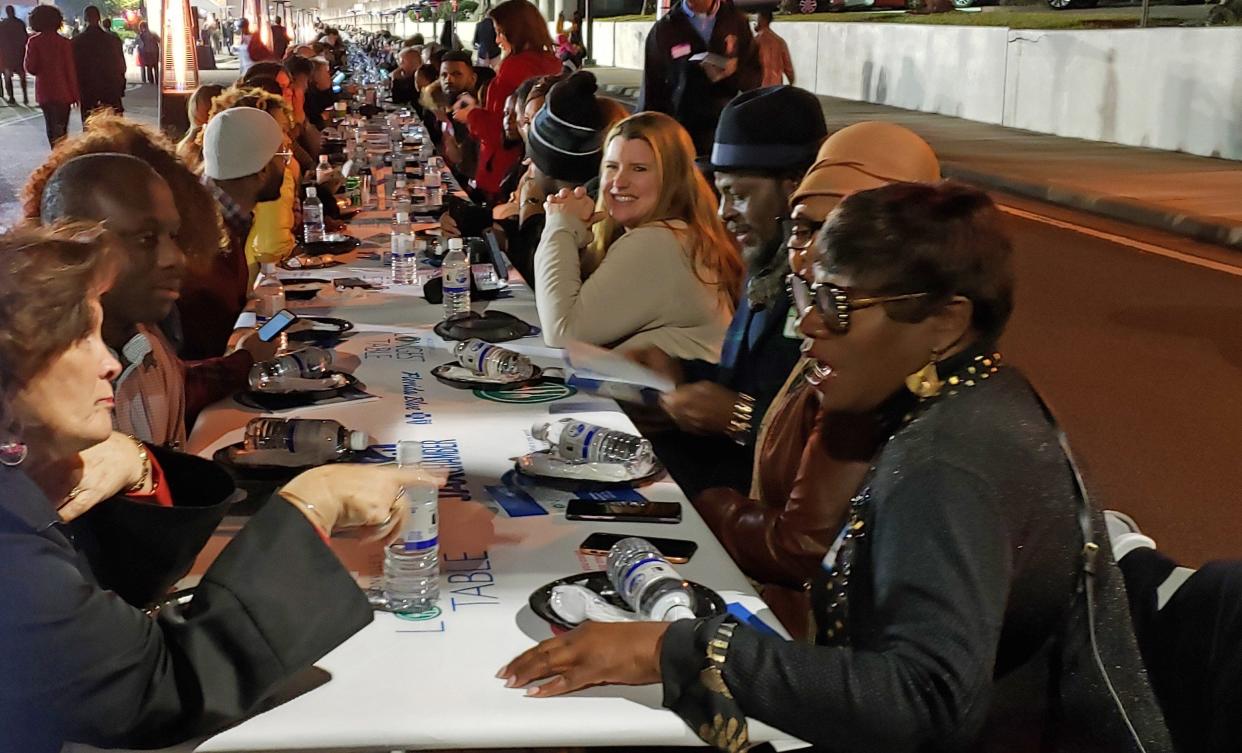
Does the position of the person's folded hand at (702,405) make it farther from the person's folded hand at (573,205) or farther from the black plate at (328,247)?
the black plate at (328,247)

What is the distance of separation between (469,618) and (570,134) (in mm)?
3408

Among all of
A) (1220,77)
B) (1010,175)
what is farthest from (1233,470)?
(1220,77)

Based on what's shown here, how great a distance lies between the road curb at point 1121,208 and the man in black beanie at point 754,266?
8.01m

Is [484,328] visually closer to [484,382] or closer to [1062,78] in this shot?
[484,382]

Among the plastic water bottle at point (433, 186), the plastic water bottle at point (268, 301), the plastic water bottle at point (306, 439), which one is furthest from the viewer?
the plastic water bottle at point (433, 186)

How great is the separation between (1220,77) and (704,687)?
570 inches

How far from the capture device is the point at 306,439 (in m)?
2.72

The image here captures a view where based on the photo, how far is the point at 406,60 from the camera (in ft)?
53.6

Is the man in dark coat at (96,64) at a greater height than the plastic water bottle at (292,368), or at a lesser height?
greater

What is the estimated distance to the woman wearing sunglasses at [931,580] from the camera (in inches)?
62.4

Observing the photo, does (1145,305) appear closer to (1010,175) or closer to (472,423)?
(1010,175)

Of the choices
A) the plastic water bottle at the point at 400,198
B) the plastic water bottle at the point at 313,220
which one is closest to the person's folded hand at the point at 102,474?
the plastic water bottle at the point at 313,220

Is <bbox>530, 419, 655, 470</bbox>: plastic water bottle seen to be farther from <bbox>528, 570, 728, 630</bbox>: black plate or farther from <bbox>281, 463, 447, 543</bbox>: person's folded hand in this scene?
<bbox>281, 463, 447, 543</bbox>: person's folded hand

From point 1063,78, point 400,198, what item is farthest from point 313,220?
point 1063,78
